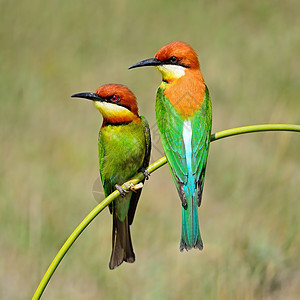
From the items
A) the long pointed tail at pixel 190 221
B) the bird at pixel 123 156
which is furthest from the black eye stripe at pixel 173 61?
the long pointed tail at pixel 190 221

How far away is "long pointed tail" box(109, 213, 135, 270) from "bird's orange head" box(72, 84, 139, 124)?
400 millimetres

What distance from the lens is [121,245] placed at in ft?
7.10

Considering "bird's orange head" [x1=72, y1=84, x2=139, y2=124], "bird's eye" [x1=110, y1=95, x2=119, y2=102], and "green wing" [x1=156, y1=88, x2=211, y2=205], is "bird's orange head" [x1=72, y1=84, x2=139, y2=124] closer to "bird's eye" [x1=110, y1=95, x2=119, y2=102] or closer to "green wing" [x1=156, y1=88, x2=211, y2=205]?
"bird's eye" [x1=110, y1=95, x2=119, y2=102]

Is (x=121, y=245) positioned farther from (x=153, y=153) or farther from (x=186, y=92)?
(x=153, y=153)

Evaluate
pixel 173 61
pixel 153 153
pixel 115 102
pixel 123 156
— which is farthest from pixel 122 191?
pixel 153 153

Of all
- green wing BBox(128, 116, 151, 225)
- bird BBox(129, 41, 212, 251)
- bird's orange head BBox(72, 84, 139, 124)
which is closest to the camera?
bird BBox(129, 41, 212, 251)

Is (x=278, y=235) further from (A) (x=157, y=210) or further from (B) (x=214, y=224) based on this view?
(A) (x=157, y=210)

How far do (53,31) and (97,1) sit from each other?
2.92 feet

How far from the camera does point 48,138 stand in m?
5.19

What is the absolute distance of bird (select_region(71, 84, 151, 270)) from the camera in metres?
2.17

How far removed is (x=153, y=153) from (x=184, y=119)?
2.43 m

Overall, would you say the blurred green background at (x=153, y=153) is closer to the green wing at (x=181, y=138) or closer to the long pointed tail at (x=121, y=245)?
the long pointed tail at (x=121, y=245)

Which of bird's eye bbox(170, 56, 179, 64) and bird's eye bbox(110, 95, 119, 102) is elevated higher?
bird's eye bbox(170, 56, 179, 64)

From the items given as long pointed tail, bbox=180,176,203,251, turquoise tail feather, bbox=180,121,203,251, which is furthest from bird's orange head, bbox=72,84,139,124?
long pointed tail, bbox=180,176,203,251
